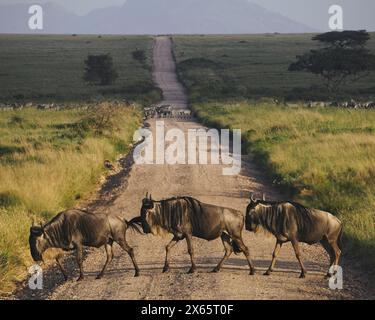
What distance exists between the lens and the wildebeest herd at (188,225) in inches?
355

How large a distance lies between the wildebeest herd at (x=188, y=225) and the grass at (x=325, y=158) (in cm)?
146

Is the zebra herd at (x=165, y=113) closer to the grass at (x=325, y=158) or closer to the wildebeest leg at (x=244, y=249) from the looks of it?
the grass at (x=325, y=158)

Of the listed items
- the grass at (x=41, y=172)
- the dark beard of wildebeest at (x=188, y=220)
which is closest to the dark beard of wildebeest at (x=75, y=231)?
the dark beard of wildebeest at (x=188, y=220)

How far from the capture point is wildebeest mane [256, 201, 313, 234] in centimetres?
912

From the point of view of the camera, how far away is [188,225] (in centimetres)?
920

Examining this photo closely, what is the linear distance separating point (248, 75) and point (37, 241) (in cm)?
7007

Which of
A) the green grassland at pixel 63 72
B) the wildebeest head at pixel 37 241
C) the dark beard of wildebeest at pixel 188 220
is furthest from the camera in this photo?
the green grassland at pixel 63 72

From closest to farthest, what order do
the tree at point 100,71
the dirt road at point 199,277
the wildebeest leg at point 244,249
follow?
the dirt road at point 199,277, the wildebeest leg at point 244,249, the tree at point 100,71

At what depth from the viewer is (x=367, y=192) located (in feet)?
46.9

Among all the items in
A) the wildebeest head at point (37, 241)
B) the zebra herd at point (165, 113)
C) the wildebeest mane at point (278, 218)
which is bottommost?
the wildebeest head at point (37, 241)

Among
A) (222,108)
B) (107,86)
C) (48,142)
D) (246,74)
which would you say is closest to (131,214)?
(48,142)

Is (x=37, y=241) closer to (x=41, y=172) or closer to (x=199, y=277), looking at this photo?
(x=199, y=277)

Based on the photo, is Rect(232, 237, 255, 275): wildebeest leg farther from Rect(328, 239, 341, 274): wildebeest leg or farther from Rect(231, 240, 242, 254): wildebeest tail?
Rect(328, 239, 341, 274): wildebeest leg
